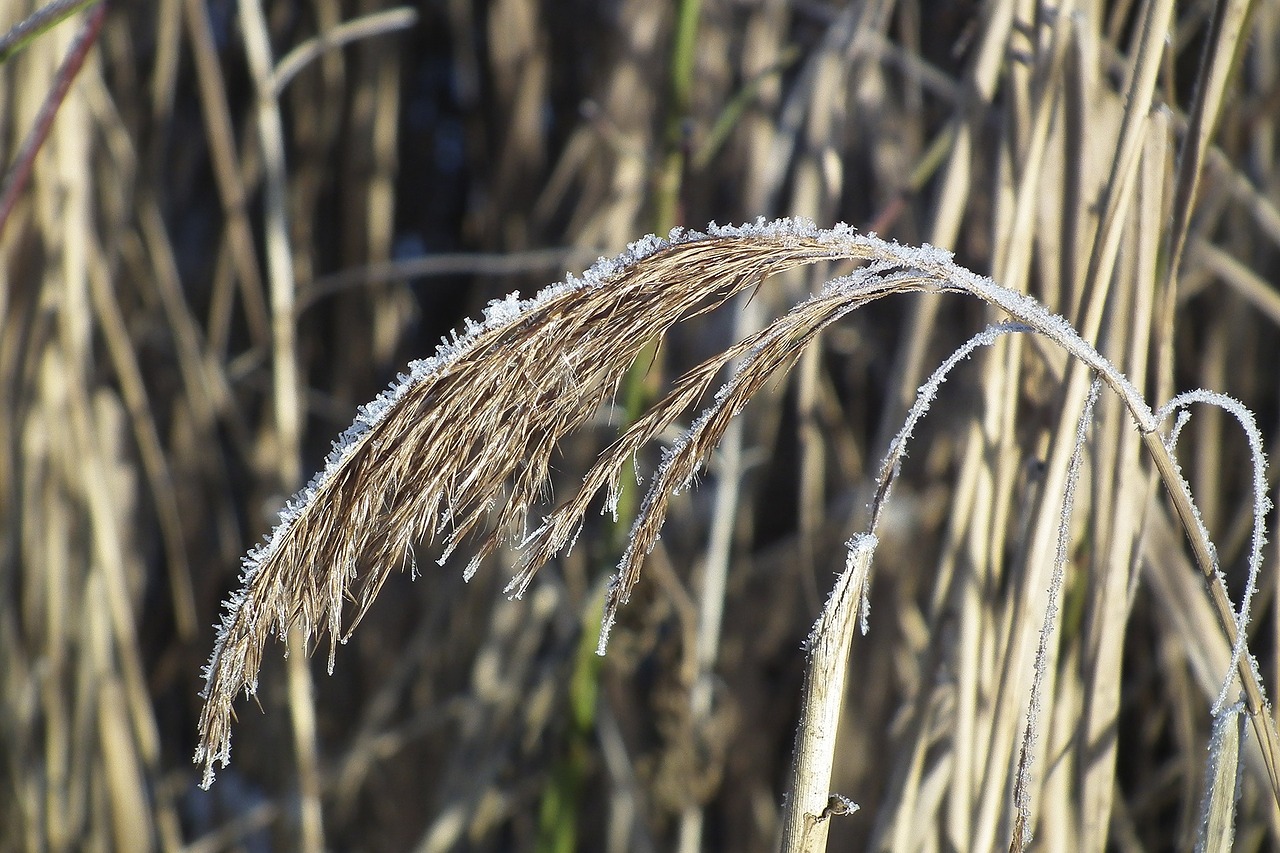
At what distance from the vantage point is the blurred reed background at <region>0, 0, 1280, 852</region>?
1.84ft

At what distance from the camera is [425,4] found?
1.24 meters

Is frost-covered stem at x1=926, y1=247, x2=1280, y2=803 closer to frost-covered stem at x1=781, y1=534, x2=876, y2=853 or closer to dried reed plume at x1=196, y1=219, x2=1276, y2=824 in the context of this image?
dried reed plume at x1=196, y1=219, x2=1276, y2=824

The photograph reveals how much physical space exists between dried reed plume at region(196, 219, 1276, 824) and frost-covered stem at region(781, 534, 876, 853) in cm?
5

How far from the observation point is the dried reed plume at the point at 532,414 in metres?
0.35

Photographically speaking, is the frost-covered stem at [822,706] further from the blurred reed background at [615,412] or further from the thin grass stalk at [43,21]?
the thin grass stalk at [43,21]

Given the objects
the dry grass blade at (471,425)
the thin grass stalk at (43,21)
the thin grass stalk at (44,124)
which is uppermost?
the thin grass stalk at (44,124)

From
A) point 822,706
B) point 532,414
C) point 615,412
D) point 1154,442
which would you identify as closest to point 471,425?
point 532,414

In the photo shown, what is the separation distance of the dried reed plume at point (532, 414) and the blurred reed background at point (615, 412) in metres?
0.22

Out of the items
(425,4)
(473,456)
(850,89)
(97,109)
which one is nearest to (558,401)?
(473,456)

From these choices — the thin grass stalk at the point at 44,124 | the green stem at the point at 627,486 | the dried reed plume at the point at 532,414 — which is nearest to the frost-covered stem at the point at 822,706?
the dried reed plume at the point at 532,414

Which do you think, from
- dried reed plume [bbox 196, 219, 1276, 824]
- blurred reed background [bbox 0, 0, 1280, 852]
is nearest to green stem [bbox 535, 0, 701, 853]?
blurred reed background [bbox 0, 0, 1280, 852]

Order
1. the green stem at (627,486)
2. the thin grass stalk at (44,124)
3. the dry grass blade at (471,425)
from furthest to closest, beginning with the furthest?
the green stem at (627,486) → the thin grass stalk at (44,124) → the dry grass blade at (471,425)

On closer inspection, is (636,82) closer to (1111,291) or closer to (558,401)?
(1111,291)

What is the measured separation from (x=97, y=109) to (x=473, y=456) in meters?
0.74
